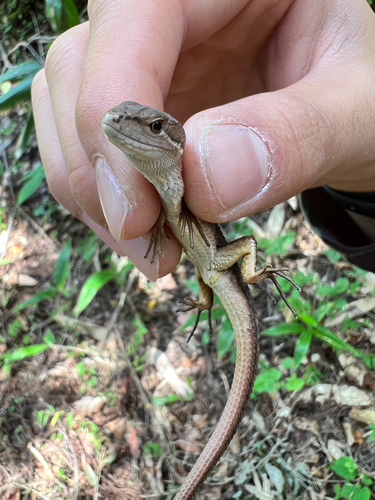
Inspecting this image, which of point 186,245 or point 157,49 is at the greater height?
point 157,49

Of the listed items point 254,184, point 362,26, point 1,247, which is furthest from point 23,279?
point 362,26

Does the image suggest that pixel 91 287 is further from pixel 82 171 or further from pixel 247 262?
pixel 247 262

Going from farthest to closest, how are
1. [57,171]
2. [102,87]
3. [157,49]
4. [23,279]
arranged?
[23,279] < [57,171] < [157,49] < [102,87]

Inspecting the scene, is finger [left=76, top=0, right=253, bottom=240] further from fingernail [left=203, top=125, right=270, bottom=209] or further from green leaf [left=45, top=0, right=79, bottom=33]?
green leaf [left=45, top=0, right=79, bottom=33]

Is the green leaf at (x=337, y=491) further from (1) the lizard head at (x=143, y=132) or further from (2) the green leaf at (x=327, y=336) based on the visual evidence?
(1) the lizard head at (x=143, y=132)

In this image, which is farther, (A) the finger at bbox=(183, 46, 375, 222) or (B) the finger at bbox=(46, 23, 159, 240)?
(B) the finger at bbox=(46, 23, 159, 240)

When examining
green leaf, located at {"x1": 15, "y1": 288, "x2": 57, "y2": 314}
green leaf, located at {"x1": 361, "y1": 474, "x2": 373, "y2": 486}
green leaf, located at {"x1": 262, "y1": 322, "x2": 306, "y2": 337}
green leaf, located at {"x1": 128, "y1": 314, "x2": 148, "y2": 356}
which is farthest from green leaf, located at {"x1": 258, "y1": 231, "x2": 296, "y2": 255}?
green leaf, located at {"x1": 15, "y1": 288, "x2": 57, "y2": 314}

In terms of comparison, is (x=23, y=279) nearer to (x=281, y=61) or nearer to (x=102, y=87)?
(x=102, y=87)

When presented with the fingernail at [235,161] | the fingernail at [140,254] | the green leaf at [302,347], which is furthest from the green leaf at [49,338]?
the fingernail at [235,161]
